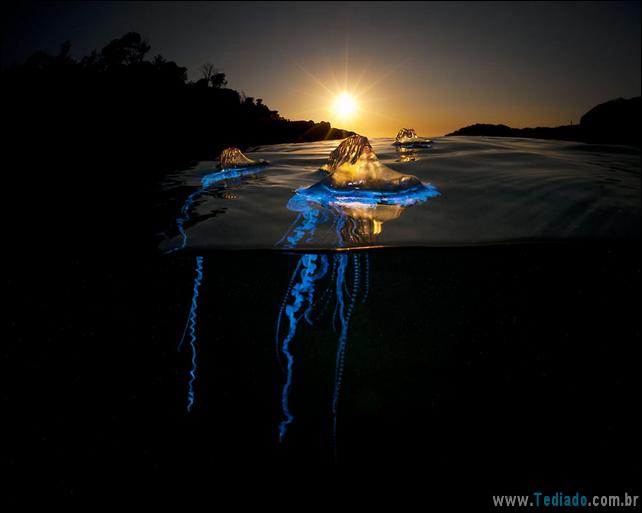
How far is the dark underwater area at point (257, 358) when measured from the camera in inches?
187

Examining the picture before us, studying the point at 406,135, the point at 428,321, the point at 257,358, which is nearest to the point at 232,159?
the point at 406,135

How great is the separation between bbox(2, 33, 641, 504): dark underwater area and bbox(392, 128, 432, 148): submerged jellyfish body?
2921 mm

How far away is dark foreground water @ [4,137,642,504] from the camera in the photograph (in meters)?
4.85

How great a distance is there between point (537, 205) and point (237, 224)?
354cm

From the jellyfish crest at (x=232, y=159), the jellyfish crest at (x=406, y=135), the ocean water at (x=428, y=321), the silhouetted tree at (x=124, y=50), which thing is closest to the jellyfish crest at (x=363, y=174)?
the ocean water at (x=428, y=321)

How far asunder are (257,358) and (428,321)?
14.4 ft

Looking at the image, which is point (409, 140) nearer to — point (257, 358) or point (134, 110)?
point (257, 358)

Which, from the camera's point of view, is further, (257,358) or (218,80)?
(218,80)

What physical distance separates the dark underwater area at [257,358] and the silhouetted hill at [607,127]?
2447 millimetres

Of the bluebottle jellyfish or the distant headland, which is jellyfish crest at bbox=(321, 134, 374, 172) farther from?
the distant headland

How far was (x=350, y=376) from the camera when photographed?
24.4 ft

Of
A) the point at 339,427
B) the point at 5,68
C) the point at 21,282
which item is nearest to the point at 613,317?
the point at 339,427

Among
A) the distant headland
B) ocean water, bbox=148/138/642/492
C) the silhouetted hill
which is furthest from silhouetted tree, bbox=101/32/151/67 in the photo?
the silhouetted hill

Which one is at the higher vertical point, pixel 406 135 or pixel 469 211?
pixel 406 135
